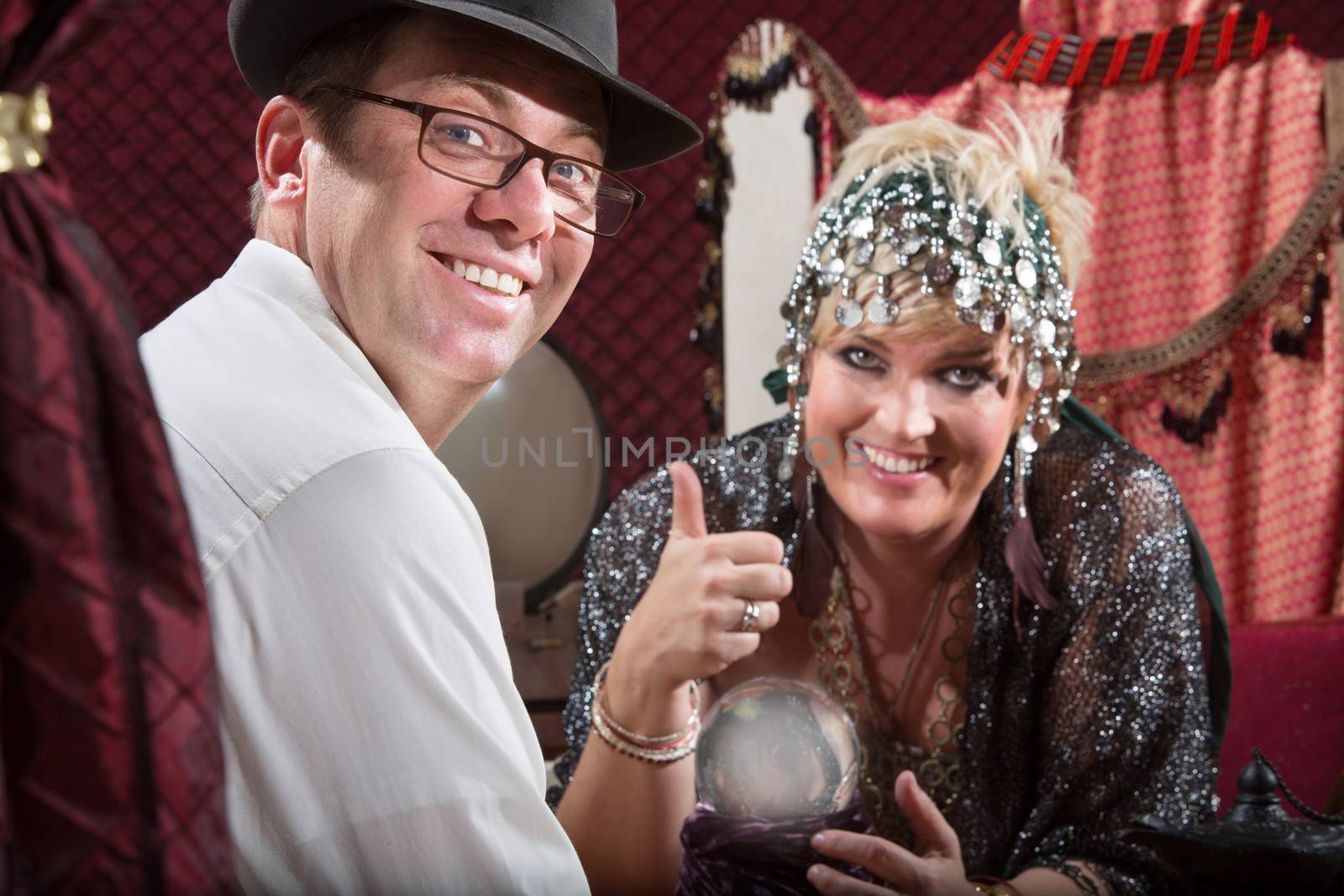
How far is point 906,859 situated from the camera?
102cm

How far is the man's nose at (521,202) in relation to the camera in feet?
2.89

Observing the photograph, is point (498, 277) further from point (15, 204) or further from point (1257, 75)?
point (1257, 75)

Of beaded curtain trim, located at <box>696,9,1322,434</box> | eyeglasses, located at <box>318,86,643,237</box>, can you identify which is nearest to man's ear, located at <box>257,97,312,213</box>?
eyeglasses, located at <box>318,86,643,237</box>

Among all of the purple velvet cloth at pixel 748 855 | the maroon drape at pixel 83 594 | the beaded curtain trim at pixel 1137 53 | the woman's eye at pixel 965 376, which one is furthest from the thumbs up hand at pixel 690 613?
the beaded curtain trim at pixel 1137 53

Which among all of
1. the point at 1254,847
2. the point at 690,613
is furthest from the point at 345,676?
the point at 1254,847

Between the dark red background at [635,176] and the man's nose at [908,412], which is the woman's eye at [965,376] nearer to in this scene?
the man's nose at [908,412]

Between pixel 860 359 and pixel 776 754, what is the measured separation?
59 cm

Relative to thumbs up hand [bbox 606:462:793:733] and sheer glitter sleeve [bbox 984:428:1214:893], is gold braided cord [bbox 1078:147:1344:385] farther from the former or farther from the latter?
thumbs up hand [bbox 606:462:793:733]

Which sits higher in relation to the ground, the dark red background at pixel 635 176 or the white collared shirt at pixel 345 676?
the dark red background at pixel 635 176

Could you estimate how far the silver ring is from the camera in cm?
109

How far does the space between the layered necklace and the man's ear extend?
0.84m

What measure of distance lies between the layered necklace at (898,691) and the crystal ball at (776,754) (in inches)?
16.5

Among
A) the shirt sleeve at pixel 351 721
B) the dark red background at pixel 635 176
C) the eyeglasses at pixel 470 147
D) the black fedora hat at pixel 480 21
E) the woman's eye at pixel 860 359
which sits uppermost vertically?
the dark red background at pixel 635 176

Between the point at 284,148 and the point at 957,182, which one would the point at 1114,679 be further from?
the point at 284,148
